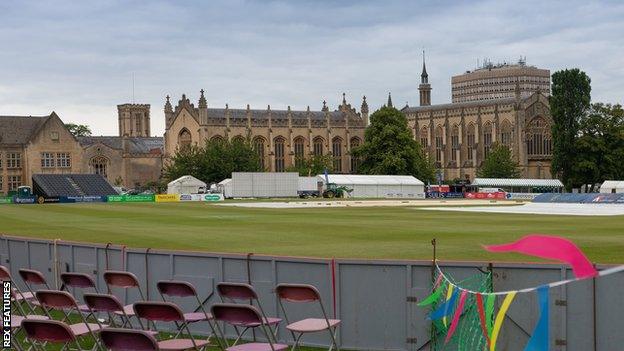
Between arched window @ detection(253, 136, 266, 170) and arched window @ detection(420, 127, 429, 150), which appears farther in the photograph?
arched window @ detection(420, 127, 429, 150)

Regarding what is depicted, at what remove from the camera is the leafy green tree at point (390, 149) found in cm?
10569

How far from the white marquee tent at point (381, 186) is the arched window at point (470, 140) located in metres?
37.9

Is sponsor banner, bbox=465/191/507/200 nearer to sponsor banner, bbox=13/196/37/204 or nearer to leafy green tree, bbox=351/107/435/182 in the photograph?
leafy green tree, bbox=351/107/435/182

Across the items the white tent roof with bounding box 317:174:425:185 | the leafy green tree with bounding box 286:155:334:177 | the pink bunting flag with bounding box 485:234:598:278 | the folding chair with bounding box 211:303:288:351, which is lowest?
the folding chair with bounding box 211:303:288:351

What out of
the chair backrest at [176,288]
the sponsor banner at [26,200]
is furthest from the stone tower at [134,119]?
the chair backrest at [176,288]

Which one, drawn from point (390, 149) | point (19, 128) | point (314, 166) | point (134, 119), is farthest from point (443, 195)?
point (134, 119)

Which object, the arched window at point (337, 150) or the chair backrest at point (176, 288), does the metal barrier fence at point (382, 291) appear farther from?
the arched window at point (337, 150)

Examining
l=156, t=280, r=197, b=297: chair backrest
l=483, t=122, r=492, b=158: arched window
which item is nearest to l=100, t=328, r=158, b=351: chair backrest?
l=156, t=280, r=197, b=297: chair backrest

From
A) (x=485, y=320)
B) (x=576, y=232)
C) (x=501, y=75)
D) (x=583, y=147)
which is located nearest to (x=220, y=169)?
(x=583, y=147)

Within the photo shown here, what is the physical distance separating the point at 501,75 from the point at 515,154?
257 ft

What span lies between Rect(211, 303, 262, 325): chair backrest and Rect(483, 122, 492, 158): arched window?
121 meters

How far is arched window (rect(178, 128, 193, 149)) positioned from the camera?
415 ft

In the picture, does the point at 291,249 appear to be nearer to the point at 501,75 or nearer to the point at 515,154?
the point at 515,154

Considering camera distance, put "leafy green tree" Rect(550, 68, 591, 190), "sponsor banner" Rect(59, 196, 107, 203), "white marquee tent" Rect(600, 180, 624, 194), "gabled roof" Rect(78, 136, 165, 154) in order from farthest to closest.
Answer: "gabled roof" Rect(78, 136, 165, 154), "leafy green tree" Rect(550, 68, 591, 190), "white marquee tent" Rect(600, 180, 624, 194), "sponsor banner" Rect(59, 196, 107, 203)
